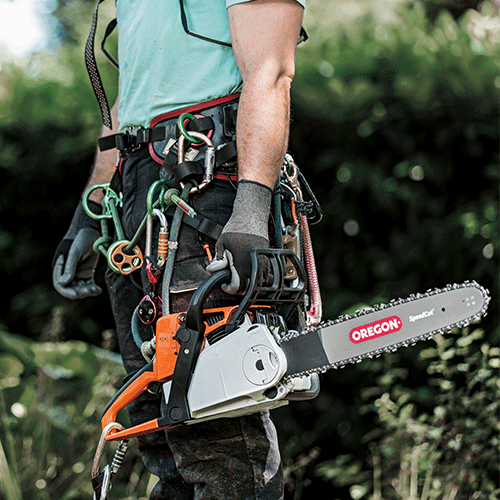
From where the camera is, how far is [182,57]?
179cm

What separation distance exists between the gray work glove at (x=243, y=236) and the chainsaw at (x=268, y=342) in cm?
3

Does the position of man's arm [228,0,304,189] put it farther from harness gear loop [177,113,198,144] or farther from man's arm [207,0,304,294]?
harness gear loop [177,113,198,144]

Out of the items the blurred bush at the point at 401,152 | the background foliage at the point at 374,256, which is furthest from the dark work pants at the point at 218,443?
the blurred bush at the point at 401,152

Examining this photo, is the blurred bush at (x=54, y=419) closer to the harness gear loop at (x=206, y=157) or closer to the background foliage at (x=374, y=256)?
the background foliage at (x=374, y=256)

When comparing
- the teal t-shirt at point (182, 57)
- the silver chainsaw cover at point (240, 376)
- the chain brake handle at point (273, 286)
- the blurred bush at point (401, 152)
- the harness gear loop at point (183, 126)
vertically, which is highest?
the teal t-shirt at point (182, 57)

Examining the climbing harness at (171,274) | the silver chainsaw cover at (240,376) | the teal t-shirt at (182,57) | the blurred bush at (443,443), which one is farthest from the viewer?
the blurred bush at (443,443)

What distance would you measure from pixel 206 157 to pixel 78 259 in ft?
2.39

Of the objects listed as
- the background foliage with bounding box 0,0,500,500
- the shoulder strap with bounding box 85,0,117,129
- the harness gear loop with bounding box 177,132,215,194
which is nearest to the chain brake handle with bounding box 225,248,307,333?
the harness gear loop with bounding box 177,132,215,194

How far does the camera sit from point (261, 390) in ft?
4.77

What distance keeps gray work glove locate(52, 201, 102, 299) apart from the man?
290 millimetres

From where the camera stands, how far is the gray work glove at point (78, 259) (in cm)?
217

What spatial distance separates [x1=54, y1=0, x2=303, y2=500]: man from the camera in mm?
1617

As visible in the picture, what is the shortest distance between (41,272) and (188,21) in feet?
9.28

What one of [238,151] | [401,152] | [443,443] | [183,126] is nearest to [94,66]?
[183,126]
